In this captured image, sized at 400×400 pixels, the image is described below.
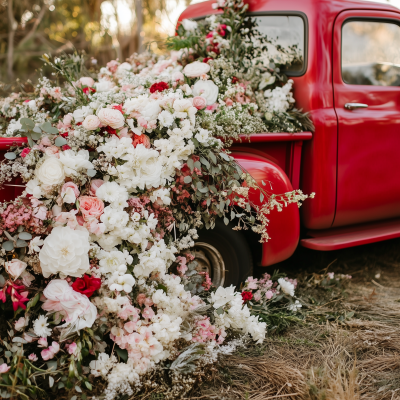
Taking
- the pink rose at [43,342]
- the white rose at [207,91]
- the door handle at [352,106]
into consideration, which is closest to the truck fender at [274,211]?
the white rose at [207,91]

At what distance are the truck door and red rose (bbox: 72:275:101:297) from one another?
5.56 feet

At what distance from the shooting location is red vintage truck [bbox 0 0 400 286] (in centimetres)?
244

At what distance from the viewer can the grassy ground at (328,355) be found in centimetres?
182

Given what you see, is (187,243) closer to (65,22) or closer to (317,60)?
(317,60)

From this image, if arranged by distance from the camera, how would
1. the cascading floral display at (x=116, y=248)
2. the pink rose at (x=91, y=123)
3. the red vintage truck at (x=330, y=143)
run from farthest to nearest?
the red vintage truck at (x=330, y=143)
the pink rose at (x=91, y=123)
the cascading floral display at (x=116, y=248)

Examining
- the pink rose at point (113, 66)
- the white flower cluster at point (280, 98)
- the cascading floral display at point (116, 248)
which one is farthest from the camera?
the pink rose at point (113, 66)

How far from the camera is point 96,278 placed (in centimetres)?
173

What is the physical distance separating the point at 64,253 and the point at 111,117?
0.66m

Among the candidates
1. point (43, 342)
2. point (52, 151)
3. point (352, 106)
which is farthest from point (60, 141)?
point (352, 106)

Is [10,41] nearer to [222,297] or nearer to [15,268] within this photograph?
[15,268]

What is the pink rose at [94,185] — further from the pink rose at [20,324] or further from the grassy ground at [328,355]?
the grassy ground at [328,355]

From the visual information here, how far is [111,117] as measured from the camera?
74.1 inches

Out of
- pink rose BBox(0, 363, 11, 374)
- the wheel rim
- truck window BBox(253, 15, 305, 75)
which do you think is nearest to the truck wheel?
the wheel rim

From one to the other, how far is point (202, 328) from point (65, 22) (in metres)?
10.4
